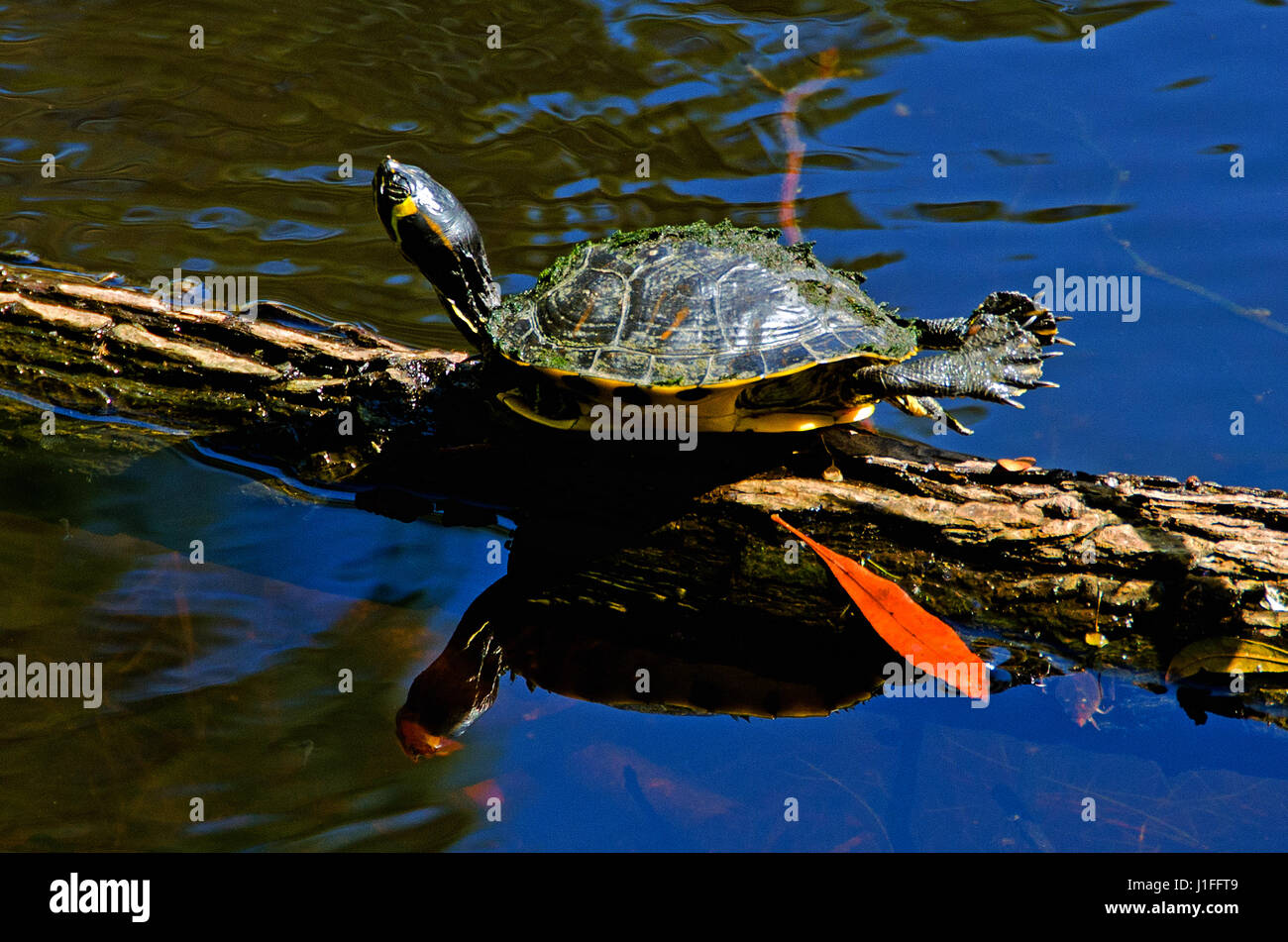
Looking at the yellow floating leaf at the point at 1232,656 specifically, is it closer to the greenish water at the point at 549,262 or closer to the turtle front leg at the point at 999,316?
the greenish water at the point at 549,262

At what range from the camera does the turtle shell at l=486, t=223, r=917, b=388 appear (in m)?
3.74

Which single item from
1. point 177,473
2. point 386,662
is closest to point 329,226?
point 177,473

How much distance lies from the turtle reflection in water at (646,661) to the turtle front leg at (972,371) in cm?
87

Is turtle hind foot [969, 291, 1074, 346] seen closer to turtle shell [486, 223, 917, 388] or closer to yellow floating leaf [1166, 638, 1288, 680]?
turtle shell [486, 223, 917, 388]

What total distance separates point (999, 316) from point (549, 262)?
2802 millimetres

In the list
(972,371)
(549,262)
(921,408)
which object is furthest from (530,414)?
(549,262)

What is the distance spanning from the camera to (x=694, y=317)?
3.86 metres

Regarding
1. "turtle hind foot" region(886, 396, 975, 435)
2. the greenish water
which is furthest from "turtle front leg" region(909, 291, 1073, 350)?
the greenish water

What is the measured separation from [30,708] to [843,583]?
112 inches

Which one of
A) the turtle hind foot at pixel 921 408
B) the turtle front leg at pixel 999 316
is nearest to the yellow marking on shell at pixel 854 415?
the turtle hind foot at pixel 921 408

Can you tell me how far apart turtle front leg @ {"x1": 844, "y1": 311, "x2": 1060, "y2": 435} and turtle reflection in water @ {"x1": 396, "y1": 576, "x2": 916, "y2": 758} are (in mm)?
872

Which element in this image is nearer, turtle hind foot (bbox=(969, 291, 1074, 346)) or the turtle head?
turtle hind foot (bbox=(969, 291, 1074, 346))

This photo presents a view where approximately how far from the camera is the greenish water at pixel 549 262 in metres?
3.40
